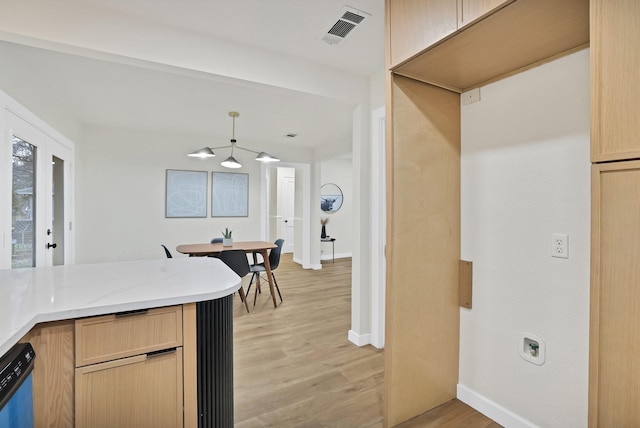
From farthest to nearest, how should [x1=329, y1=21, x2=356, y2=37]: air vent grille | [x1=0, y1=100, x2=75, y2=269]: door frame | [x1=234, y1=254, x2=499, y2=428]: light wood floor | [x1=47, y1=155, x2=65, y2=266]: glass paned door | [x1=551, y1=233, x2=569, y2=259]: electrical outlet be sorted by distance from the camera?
[x1=47, y1=155, x2=65, y2=266]: glass paned door, [x1=0, y1=100, x2=75, y2=269]: door frame, [x1=329, y1=21, x2=356, y2=37]: air vent grille, [x1=234, y1=254, x2=499, y2=428]: light wood floor, [x1=551, y1=233, x2=569, y2=259]: electrical outlet

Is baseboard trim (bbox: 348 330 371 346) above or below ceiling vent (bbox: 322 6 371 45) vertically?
below

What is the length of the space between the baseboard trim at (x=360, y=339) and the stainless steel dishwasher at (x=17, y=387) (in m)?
2.21

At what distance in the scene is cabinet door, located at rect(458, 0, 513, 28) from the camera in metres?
1.14

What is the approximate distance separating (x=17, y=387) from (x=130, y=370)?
0.32m

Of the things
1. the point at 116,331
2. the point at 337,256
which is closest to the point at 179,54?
the point at 116,331

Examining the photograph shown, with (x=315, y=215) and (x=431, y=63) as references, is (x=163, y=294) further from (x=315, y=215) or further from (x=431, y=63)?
(x=315, y=215)

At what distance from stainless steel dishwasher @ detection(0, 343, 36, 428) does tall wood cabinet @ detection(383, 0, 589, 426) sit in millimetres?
1479

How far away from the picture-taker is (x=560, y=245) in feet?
4.84

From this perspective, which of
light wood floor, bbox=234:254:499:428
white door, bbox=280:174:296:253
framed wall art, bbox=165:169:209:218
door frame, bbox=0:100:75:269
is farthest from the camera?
white door, bbox=280:174:296:253

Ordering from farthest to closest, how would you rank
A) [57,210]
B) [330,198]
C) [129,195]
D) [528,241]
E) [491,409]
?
[330,198] → [129,195] → [57,210] → [491,409] → [528,241]

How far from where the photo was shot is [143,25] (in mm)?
1987

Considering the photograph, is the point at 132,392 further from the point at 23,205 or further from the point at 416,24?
the point at 23,205

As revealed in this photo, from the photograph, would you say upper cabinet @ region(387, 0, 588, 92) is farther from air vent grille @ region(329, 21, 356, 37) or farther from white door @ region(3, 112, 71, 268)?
white door @ region(3, 112, 71, 268)

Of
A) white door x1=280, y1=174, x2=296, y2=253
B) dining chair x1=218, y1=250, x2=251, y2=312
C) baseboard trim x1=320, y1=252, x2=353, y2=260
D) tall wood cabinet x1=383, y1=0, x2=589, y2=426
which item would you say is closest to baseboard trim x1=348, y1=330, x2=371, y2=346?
tall wood cabinet x1=383, y1=0, x2=589, y2=426
